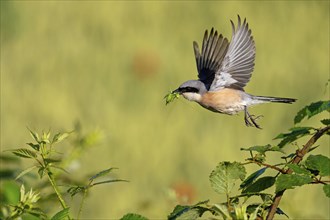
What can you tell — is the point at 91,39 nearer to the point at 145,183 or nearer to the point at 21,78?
the point at 21,78

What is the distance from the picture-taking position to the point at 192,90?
11.5ft

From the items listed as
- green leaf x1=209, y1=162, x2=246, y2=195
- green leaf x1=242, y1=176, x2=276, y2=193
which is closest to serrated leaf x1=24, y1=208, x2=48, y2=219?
green leaf x1=209, y1=162, x2=246, y2=195

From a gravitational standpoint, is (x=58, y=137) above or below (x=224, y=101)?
below

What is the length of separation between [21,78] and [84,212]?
272 centimetres

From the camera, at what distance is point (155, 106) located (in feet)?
33.9

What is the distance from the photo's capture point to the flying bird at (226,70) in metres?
3.74

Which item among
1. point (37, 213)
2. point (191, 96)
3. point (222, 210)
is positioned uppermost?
point (191, 96)

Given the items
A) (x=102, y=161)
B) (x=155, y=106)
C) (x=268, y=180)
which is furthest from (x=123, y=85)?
(x=268, y=180)

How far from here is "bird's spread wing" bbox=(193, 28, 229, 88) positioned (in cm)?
A: 376

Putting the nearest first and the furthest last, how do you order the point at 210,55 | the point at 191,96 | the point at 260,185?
the point at 260,185, the point at 191,96, the point at 210,55

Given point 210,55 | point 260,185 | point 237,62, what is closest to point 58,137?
point 260,185

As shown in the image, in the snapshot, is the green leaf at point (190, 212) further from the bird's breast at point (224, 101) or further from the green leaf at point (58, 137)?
the bird's breast at point (224, 101)

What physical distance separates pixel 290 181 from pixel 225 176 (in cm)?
15

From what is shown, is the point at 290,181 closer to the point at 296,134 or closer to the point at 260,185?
the point at 260,185
